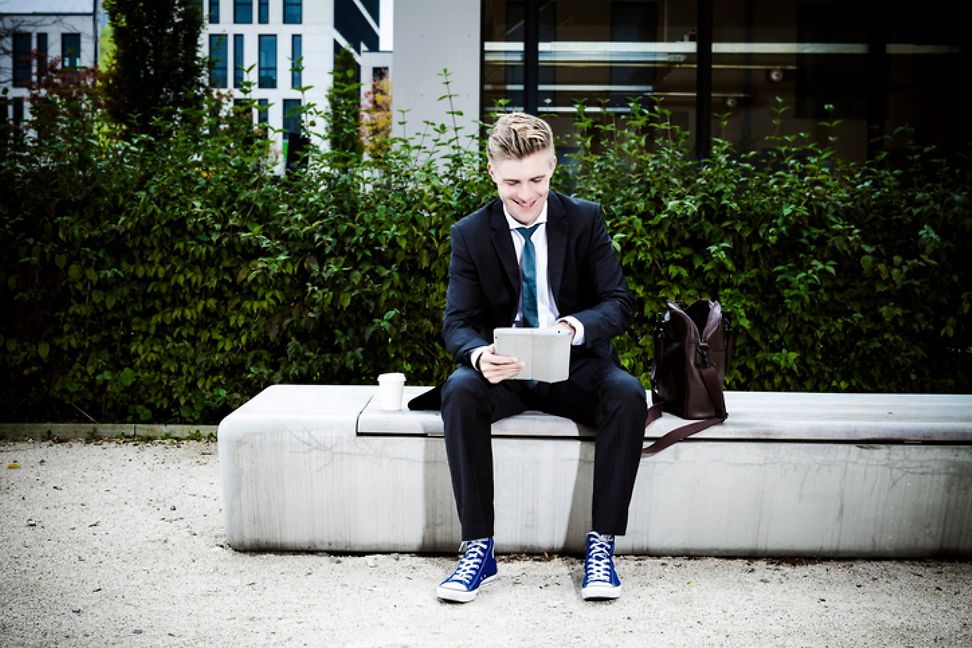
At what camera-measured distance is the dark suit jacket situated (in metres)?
3.62

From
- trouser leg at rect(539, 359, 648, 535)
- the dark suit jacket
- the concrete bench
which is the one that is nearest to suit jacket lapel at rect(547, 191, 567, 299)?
the dark suit jacket

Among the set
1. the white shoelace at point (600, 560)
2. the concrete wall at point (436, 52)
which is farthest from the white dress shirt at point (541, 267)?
the concrete wall at point (436, 52)

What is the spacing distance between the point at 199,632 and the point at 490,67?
7025 millimetres

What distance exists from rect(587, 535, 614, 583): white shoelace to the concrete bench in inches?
14.1

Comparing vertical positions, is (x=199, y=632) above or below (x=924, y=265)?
below

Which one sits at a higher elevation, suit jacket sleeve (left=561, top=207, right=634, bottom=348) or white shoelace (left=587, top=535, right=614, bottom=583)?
suit jacket sleeve (left=561, top=207, right=634, bottom=348)

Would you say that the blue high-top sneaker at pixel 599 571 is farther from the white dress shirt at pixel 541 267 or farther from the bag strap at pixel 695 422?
the white dress shirt at pixel 541 267

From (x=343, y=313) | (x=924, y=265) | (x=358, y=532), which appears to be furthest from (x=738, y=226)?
(x=358, y=532)

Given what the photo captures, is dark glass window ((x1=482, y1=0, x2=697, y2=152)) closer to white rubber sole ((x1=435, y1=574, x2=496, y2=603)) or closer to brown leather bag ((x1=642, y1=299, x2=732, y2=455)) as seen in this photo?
brown leather bag ((x1=642, y1=299, x2=732, y2=455))

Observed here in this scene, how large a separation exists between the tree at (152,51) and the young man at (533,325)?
73.2 feet

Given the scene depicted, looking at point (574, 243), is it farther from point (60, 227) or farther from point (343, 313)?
point (60, 227)

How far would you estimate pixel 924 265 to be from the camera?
17.2 ft

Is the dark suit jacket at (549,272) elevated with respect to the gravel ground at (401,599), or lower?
elevated

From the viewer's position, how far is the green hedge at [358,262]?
17.5 ft
